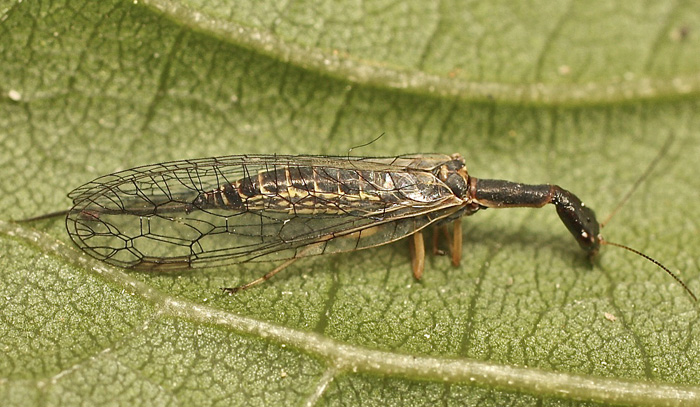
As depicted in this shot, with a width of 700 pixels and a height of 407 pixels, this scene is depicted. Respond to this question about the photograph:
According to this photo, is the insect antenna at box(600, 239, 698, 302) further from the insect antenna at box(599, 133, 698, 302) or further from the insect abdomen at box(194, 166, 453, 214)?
the insect abdomen at box(194, 166, 453, 214)

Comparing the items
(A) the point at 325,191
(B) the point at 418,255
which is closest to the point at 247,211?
(A) the point at 325,191

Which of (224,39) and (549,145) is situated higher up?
(224,39)

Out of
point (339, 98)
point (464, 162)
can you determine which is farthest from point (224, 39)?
point (464, 162)

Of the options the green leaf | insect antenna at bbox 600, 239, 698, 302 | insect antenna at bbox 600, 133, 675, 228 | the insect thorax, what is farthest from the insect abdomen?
insect antenna at bbox 600, 133, 675, 228

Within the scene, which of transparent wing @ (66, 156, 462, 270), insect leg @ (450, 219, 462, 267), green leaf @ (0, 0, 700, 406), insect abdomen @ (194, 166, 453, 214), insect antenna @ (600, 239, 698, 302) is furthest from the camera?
insect leg @ (450, 219, 462, 267)

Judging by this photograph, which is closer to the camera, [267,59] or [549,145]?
[267,59]

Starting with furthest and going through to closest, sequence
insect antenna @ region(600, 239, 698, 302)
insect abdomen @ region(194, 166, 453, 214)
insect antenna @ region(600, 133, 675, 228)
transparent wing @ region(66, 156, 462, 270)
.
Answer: insect antenna @ region(600, 133, 675, 228) < insect antenna @ region(600, 239, 698, 302) < insect abdomen @ region(194, 166, 453, 214) < transparent wing @ region(66, 156, 462, 270)

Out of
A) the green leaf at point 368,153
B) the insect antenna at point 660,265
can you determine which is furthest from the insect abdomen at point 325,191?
the insect antenna at point 660,265

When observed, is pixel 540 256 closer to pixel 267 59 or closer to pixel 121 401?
pixel 267 59
